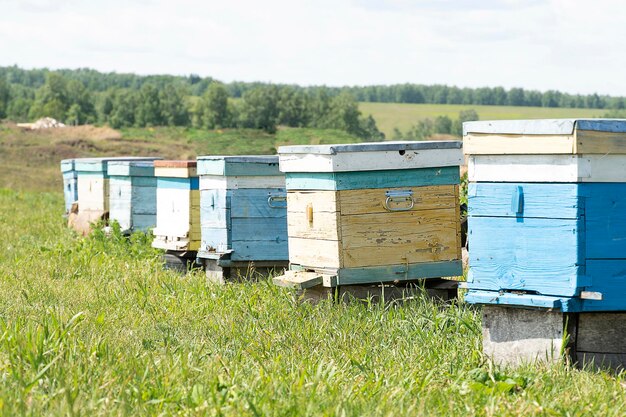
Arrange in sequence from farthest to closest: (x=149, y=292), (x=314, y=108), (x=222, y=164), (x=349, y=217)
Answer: (x=314, y=108), (x=222, y=164), (x=149, y=292), (x=349, y=217)

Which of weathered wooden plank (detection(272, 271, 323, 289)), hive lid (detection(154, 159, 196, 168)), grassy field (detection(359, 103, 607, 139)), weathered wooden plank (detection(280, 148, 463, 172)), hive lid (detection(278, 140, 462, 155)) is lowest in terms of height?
weathered wooden plank (detection(272, 271, 323, 289))

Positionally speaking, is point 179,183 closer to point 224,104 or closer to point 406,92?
point 224,104

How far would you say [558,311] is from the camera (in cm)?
497

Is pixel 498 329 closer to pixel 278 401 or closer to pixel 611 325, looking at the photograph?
pixel 611 325

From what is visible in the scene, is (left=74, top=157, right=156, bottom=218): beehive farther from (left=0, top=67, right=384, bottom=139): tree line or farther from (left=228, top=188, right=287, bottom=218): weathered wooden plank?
(left=0, top=67, right=384, bottom=139): tree line

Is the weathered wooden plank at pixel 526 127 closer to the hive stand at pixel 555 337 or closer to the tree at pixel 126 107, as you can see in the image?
the hive stand at pixel 555 337

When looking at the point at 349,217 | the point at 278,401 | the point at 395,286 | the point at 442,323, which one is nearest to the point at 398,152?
the point at 349,217

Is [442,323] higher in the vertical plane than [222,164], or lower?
lower

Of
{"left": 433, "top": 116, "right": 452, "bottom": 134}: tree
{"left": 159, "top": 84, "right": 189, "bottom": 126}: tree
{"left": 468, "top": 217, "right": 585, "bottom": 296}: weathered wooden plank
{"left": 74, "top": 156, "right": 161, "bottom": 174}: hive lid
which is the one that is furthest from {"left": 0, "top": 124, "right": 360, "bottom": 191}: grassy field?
{"left": 468, "top": 217, "right": 585, "bottom": 296}: weathered wooden plank

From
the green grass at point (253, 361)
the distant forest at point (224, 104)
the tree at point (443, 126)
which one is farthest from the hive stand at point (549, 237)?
the tree at point (443, 126)

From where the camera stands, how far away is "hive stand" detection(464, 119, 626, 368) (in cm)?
488

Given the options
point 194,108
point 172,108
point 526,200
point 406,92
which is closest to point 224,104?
point 172,108

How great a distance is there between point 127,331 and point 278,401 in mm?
2294

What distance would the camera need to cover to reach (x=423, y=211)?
6848mm
